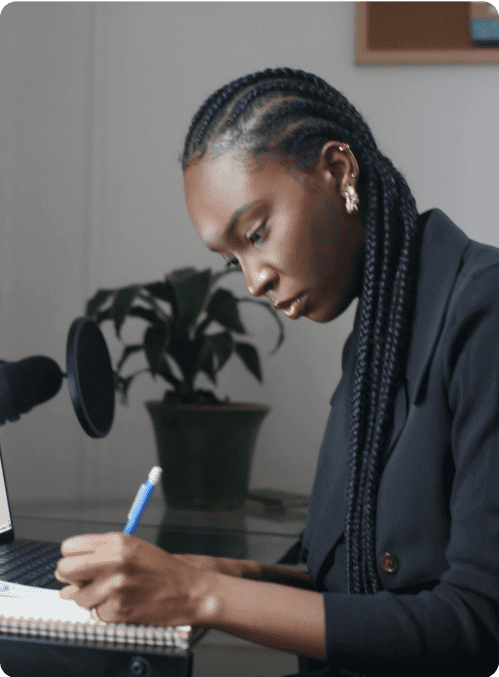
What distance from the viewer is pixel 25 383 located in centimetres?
96

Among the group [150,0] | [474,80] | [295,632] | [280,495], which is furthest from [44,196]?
[295,632]

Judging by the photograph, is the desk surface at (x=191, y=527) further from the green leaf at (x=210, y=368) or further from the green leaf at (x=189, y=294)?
the green leaf at (x=189, y=294)

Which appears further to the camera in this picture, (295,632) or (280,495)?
(280,495)

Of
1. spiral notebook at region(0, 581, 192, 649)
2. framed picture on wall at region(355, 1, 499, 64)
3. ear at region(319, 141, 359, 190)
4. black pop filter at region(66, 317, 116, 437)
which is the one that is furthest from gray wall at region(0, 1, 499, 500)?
spiral notebook at region(0, 581, 192, 649)

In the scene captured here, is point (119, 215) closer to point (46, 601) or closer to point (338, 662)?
point (46, 601)

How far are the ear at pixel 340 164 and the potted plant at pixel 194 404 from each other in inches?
26.0

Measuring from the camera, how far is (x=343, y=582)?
2.14ft

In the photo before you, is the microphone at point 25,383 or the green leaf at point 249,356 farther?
the green leaf at point 249,356

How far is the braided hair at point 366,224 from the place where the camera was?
621 millimetres

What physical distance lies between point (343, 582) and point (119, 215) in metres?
1.18

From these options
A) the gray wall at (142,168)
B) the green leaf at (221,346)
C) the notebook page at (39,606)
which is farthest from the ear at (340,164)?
the gray wall at (142,168)

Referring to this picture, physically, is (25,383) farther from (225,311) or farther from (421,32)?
(421,32)

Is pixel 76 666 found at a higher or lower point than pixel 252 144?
lower

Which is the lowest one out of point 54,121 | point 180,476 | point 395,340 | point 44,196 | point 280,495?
point 280,495
